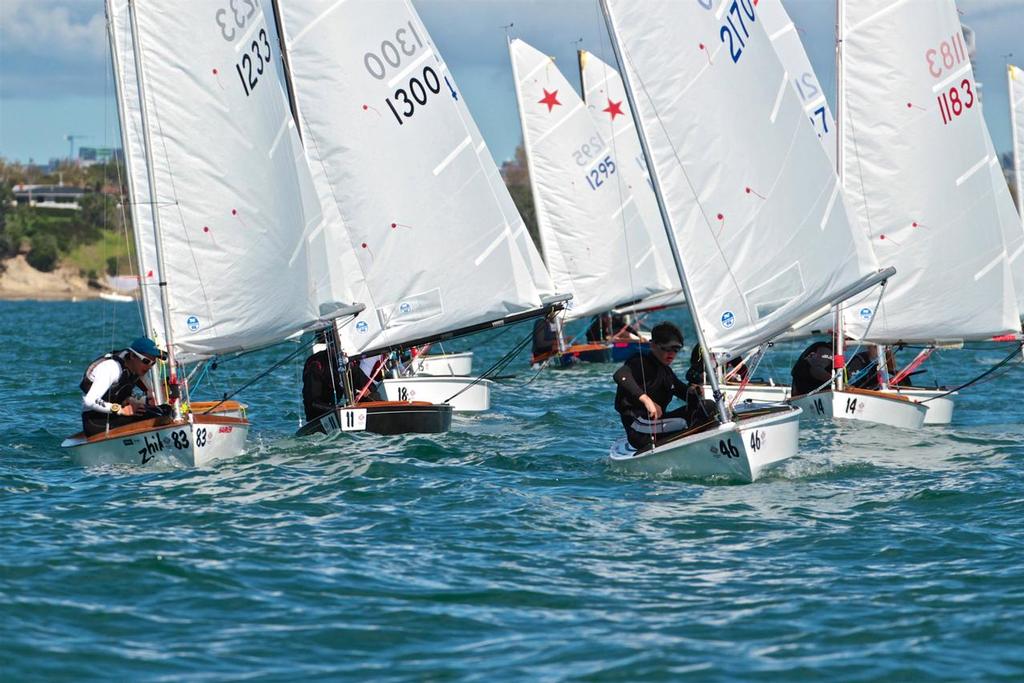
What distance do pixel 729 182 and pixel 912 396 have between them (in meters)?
6.15

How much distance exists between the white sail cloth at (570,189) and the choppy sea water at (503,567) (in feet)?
47.5

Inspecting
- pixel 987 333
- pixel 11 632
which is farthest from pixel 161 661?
pixel 987 333

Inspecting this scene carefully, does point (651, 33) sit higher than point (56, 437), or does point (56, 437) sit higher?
point (651, 33)

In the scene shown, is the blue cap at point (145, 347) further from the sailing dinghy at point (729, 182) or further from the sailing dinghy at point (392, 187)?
the sailing dinghy at point (392, 187)

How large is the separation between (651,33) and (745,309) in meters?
2.42

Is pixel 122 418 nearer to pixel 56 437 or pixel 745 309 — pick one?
pixel 56 437

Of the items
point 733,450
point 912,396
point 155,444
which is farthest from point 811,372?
point 155,444

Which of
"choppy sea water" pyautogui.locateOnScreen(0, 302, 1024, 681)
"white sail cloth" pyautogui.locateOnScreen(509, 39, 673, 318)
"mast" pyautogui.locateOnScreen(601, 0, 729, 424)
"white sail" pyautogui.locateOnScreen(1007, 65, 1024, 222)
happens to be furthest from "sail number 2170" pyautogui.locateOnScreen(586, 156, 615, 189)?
"mast" pyautogui.locateOnScreen(601, 0, 729, 424)

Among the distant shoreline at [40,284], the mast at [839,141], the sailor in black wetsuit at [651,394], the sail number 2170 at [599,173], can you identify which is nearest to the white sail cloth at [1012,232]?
the mast at [839,141]

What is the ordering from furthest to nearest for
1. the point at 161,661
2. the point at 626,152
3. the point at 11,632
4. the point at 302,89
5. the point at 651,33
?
the point at 626,152 → the point at 302,89 → the point at 651,33 → the point at 11,632 → the point at 161,661

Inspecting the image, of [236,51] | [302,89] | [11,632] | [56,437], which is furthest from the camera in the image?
[302,89]

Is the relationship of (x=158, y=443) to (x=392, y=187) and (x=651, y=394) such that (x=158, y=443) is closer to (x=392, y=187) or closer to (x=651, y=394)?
(x=651, y=394)

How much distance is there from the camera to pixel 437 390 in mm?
19219

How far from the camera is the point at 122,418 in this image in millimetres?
13273
